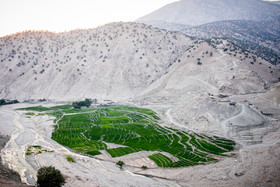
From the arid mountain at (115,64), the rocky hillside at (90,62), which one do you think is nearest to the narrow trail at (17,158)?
the arid mountain at (115,64)

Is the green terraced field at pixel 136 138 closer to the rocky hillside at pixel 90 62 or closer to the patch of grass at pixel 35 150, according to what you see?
the patch of grass at pixel 35 150

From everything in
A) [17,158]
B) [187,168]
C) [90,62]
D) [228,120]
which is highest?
[90,62]

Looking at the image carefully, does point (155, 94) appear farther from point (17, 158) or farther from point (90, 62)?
point (17, 158)

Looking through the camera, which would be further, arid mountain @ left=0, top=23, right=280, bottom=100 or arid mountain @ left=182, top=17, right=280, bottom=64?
arid mountain @ left=182, top=17, right=280, bottom=64

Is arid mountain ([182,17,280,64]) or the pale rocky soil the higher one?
arid mountain ([182,17,280,64])

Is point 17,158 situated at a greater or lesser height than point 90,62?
lesser

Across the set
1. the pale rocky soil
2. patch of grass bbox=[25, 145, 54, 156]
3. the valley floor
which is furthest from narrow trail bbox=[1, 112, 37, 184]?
patch of grass bbox=[25, 145, 54, 156]

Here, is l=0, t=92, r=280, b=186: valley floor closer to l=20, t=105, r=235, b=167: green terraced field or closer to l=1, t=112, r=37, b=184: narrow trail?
l=1, t=112, r=37, b=184: narrow trail

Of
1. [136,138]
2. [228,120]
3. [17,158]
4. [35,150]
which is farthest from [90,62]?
[17,158]
